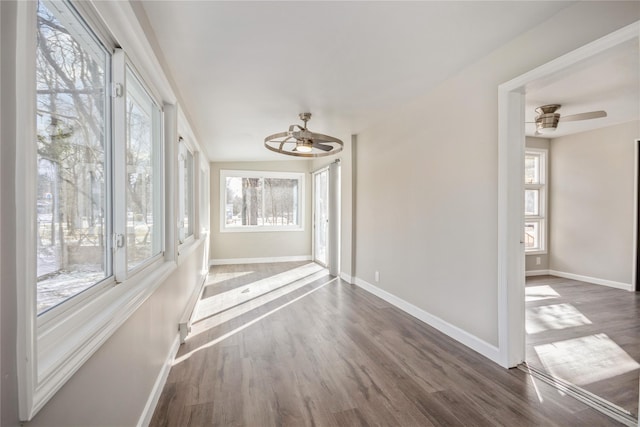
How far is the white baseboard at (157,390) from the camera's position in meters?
1.66

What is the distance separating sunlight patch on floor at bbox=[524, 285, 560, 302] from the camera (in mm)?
4100

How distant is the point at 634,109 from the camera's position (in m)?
3.88

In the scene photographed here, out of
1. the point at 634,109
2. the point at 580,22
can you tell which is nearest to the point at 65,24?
the point at 580,22

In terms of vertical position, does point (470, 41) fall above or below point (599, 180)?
above

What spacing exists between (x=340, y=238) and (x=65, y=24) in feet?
15.3

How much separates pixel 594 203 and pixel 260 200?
6241 millimetres

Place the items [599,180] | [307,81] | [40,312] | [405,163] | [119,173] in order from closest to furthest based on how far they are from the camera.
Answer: [40,312] → [119,173] → [307,81] → [405,163] → [599,180]

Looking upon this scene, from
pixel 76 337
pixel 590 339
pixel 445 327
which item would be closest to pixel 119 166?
pixel 76 337

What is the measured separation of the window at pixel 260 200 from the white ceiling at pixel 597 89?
4820mm

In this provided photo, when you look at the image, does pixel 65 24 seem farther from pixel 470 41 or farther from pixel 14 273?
pixel 470 41

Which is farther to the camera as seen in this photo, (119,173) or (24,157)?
(119,173)

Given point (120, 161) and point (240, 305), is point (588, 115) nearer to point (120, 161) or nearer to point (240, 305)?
point (120, 161)

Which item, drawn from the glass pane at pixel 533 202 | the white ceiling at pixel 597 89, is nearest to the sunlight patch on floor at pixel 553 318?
the white ceiling at pixel 597 89

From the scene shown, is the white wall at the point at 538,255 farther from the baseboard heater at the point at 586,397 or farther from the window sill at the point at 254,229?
the window sill at the point at 254,229
